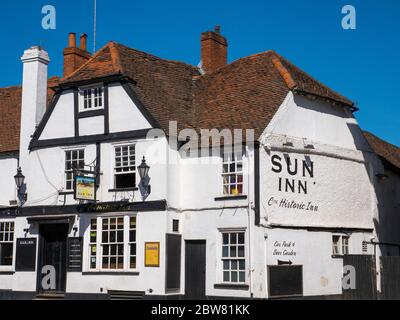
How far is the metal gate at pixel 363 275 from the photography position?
2486 centimetres

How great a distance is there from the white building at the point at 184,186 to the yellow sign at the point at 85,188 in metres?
0.32

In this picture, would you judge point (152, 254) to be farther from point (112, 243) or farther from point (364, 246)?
point (364, 246)

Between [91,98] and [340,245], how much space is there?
11.6 metres

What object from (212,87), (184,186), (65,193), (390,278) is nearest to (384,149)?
(212,87)

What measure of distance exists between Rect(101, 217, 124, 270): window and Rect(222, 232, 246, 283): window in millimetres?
3931

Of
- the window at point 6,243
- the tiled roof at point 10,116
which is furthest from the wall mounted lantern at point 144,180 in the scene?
the window at point 6,243

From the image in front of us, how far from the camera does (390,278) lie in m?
24.8

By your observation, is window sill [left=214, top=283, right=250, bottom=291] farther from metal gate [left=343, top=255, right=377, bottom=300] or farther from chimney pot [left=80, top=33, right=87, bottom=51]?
chimney pot [left=80, top=33, right=87, bottom=51]

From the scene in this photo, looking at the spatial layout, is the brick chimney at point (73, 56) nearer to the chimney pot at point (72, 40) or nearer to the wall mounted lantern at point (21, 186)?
the chimney pot at point (72, 40)

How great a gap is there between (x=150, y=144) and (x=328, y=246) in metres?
8.01

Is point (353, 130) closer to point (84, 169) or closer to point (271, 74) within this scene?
point (271, 74)

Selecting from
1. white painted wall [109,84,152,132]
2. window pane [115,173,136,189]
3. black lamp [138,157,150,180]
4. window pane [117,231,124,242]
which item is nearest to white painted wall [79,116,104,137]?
white painted wall [109,84,152,132]

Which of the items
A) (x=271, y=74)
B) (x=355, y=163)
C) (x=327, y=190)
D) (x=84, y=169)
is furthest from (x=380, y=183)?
(x=84, y=169)

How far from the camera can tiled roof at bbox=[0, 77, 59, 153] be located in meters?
30.4
